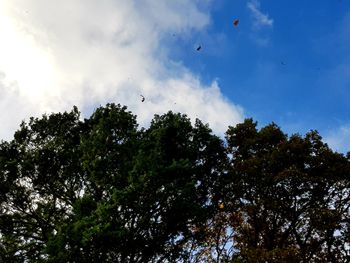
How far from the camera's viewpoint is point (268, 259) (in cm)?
2375

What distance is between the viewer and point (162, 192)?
2386 centimetres

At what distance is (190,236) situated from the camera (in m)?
26.7

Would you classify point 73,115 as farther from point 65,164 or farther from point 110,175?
point 110,175

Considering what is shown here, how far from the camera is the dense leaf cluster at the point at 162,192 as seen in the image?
2306 cm

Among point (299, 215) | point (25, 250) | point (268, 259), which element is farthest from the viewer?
point (299, 215)

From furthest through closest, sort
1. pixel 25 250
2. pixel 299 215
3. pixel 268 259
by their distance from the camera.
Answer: pixel 299 215
pixel 25 250
pixel 268 259

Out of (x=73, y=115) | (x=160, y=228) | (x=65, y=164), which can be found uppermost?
(x=73, y=115)

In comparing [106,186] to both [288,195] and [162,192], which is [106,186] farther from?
[288,195]

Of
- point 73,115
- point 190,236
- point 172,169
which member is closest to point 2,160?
point 73,115

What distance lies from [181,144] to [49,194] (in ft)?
30.4

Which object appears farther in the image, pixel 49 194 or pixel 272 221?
pixel 272 221

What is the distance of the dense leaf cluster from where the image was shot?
2306cm

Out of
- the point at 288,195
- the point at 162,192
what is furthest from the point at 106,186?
the point at 288,195

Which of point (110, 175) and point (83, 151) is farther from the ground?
point (83, 151)
